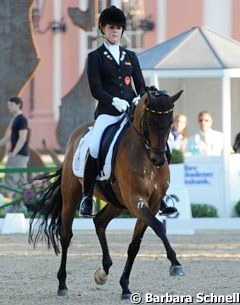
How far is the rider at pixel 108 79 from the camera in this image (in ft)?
37.3

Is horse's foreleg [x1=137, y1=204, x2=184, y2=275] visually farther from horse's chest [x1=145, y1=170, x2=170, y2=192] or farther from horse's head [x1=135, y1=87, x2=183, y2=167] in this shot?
horse's head [x1=135, y1=87, x2=183, y2=167]

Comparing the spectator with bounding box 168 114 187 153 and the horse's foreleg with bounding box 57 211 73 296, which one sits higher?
the horse's foreleg with bounding box 57 211 73 296

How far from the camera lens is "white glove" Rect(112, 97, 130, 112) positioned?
36.6 ft

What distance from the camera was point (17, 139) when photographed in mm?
20031

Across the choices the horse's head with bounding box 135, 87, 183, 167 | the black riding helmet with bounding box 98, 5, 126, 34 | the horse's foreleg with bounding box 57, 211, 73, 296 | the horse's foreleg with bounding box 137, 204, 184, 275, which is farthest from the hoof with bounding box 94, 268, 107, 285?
the black riding helmet with bounding box 98, 5, 126, 34

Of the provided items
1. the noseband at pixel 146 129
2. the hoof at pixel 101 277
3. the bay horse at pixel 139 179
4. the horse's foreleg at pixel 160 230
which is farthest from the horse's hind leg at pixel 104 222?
the noseband at pixel 146 129

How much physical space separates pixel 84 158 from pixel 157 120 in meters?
1.42

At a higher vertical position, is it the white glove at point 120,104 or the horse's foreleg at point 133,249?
the white glove at point 120,104

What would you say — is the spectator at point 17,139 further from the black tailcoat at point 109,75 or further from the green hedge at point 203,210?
the black tailcoat at point 109,75

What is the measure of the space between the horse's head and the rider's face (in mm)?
1021

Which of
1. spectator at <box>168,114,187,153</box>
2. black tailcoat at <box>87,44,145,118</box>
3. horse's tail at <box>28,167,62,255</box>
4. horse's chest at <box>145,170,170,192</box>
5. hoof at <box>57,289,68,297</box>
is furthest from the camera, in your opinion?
spectator at <box>168,114,187,153</box>

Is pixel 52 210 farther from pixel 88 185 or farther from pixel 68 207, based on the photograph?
pixel 88 185

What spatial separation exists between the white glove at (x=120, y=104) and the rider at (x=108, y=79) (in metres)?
0.09

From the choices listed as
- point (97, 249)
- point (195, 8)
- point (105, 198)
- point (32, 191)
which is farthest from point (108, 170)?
point (195, 8)
